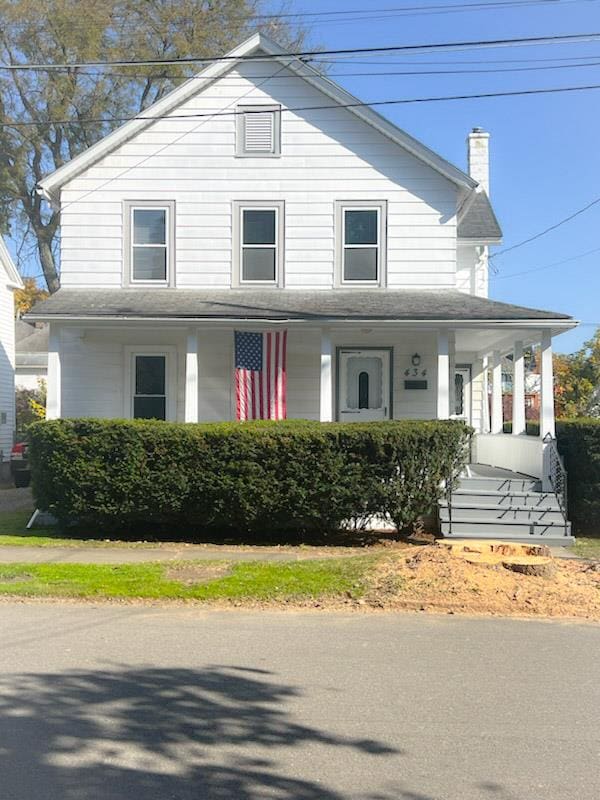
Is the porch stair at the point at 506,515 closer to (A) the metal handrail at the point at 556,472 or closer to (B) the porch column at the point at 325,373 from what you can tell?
(A) the metal handrail at the point at 556,472

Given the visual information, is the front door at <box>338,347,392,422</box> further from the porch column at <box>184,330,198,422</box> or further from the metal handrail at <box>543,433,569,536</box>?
the metal handrail at <box>543,433,569,536</box>

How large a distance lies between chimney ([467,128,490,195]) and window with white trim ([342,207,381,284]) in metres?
6.12

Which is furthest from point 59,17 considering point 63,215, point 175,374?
point 175,374

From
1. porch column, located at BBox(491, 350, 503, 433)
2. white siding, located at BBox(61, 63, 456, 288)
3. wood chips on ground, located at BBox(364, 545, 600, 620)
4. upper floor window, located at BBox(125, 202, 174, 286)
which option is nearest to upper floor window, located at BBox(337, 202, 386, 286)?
white siding, located at BBox(61, 63, 456, 288)

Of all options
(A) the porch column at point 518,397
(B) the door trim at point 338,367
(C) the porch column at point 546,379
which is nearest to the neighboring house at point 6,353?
(B) the door trim at point 338,367

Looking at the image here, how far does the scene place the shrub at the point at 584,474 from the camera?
1202 centimetres

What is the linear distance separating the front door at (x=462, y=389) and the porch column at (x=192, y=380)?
676 cm

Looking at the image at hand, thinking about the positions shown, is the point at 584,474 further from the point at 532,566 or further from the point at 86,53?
the point at 86,53

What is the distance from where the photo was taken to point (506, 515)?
11.6 m

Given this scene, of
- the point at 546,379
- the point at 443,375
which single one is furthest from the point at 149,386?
the point at 546,379

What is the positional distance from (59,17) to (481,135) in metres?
18.0

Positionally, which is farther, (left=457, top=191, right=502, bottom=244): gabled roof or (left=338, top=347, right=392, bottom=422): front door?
(left=457, top=191, right=502, bottom=244): gabled roof

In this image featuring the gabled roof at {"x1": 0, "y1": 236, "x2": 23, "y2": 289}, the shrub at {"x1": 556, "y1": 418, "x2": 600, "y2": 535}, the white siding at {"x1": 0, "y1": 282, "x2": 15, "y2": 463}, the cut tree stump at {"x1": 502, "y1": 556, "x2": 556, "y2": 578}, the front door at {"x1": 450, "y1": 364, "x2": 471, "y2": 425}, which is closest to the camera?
the cut tree stump at {"x1": 502, "y1": 556, "x2": 556, "y2": 578}

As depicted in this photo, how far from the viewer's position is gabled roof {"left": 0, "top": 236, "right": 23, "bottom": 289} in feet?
80.1
